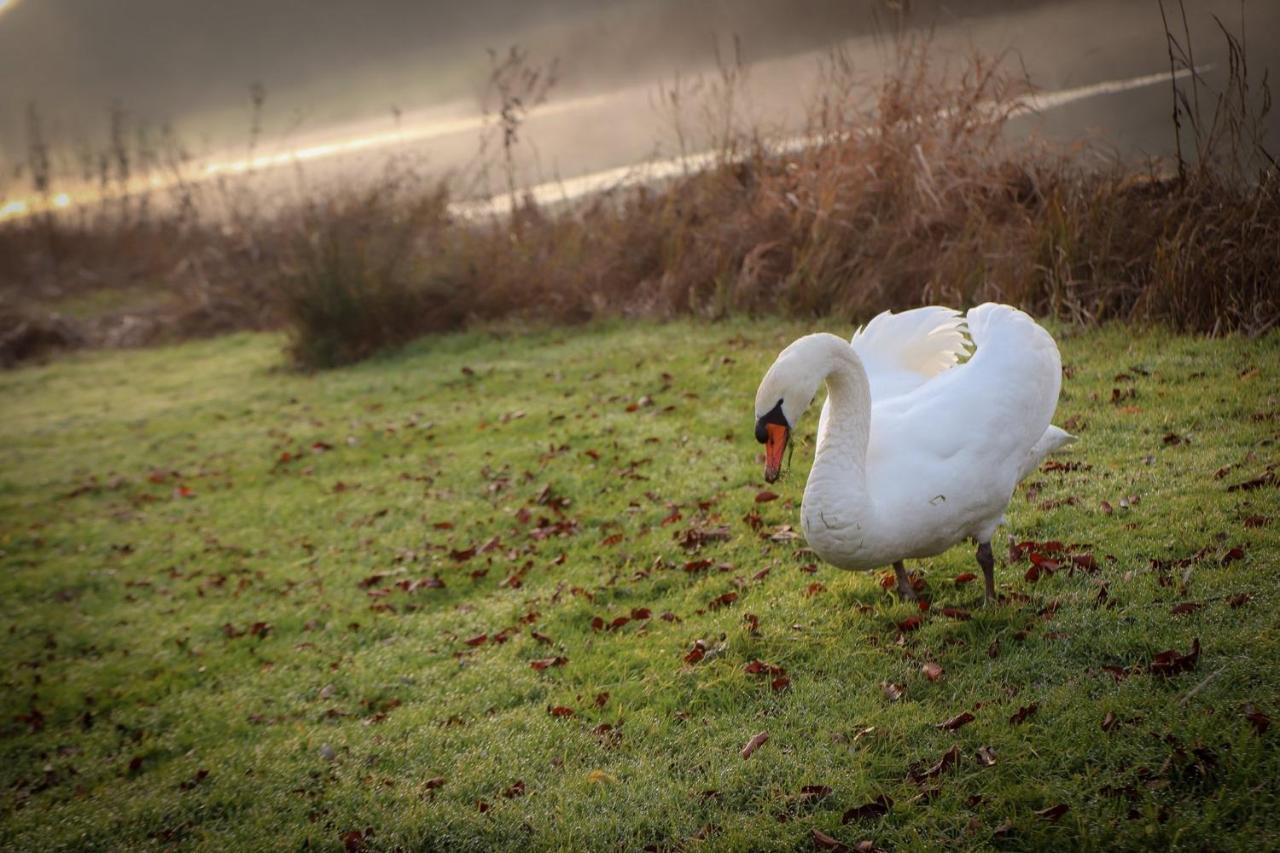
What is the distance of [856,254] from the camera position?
10453 millimetres

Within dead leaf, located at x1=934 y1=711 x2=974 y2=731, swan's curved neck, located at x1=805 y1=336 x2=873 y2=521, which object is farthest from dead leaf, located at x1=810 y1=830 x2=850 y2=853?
swan's curved neck, located at x1=805 y1=336 x2=873 y2=521

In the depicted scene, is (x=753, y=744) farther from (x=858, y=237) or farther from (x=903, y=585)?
(x=858, y=237)

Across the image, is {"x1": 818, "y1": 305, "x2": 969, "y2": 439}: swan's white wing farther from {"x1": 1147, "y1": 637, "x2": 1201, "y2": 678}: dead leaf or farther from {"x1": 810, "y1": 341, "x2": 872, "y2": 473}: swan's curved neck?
{"x1": 1147, "y1": 637, "x2": 1201, "y2": 678}: dead leaf

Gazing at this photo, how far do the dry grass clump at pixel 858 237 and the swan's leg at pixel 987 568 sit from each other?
4298 mm

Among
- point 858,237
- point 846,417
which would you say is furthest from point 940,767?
point 858,237

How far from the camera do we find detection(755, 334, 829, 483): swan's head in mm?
3930

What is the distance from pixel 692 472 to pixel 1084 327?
376cm

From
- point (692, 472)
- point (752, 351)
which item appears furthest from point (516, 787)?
point (752, 351)

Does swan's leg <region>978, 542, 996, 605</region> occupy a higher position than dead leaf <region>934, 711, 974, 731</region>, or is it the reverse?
swan's leg <region>978, 542, 996, 605</region>

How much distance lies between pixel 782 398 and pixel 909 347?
153 centimetres

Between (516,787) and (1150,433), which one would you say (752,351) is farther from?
A: (516,787)

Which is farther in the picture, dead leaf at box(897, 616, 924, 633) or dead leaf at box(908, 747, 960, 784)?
Result: dead leaf at box(897, 616, 924, 633)

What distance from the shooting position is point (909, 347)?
518cm

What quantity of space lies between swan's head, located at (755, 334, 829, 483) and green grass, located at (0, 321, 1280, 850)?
1188 mm
